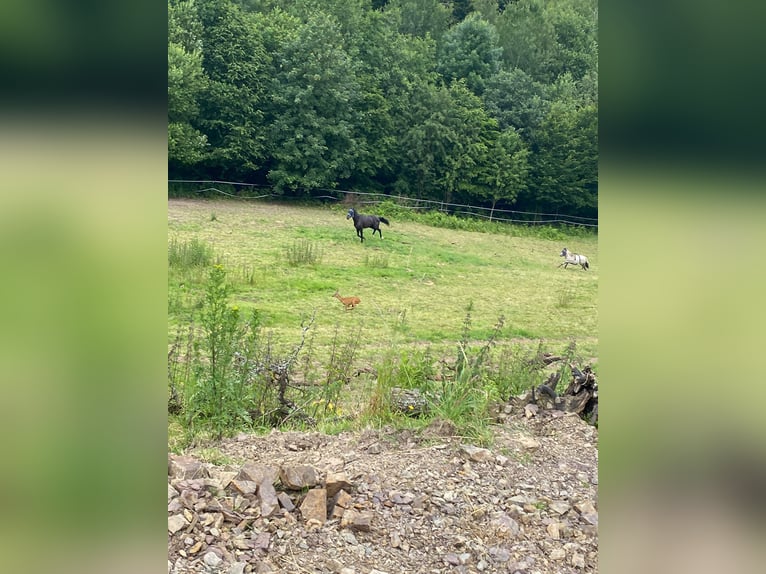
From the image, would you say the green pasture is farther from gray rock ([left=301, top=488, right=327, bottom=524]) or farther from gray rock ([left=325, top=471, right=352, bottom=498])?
gray rock ([left=301, top=488, right=327, bottom=524])

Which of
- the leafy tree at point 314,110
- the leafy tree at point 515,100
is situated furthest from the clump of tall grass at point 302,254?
the leafy tree at point 515,100

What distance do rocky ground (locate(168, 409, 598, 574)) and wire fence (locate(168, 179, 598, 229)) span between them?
34.4 ft

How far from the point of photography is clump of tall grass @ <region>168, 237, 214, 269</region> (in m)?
7.94

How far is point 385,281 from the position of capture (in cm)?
905

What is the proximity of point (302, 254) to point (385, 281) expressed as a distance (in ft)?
3.87

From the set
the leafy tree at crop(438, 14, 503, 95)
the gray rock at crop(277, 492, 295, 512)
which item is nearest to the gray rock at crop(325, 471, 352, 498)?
the gray rock at crop(277, 492, 295, 512)

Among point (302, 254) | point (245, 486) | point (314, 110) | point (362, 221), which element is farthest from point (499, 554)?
point (314, 110)

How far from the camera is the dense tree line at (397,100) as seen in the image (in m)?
12.8

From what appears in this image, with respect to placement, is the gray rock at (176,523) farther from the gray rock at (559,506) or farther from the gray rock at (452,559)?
the gray rock at (559,506)

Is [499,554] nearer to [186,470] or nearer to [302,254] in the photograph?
[186,470]

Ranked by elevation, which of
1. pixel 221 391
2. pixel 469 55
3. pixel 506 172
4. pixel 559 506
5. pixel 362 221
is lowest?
pixel 221 391
